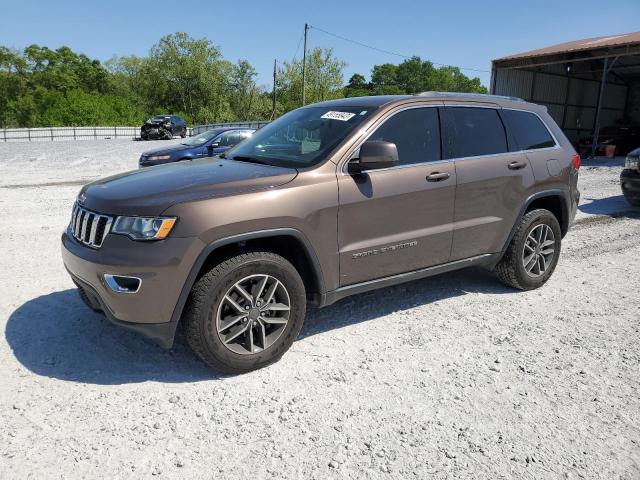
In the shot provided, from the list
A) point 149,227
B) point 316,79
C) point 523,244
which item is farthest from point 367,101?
point 316,79

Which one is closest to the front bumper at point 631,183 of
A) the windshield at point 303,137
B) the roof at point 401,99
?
the roof at point 401,99

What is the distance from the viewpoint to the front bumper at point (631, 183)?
28.3 feet

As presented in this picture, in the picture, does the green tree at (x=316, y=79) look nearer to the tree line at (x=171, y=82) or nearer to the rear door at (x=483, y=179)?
the tree line at (x=171, y=82)

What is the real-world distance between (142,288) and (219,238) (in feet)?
1.74

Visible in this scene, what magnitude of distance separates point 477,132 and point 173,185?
2.66 metres

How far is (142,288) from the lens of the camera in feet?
9.60

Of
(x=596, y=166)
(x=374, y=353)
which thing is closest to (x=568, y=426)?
(x=374, y=353)

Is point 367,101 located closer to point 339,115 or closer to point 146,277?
point 339,115

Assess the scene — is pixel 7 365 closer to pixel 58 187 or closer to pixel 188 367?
pixel 188 367

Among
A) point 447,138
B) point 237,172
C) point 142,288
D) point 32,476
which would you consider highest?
point 447,138

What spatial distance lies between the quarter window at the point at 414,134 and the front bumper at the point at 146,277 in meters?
1.71

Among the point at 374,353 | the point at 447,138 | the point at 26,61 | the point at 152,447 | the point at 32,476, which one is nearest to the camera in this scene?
the point at 32,476

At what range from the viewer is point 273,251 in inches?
136

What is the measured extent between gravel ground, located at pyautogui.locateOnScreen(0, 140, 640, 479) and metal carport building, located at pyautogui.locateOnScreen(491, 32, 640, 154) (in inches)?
853
